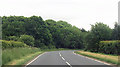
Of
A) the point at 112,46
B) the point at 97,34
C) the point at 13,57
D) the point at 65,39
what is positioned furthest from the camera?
the point at 65,39

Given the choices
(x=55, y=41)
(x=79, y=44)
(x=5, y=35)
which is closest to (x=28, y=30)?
(x=5, y=35)

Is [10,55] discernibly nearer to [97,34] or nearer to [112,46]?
[112,46]

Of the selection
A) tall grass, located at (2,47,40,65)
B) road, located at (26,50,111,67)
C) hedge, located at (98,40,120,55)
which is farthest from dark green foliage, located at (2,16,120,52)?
tall grass, located at (2,47,40,65)

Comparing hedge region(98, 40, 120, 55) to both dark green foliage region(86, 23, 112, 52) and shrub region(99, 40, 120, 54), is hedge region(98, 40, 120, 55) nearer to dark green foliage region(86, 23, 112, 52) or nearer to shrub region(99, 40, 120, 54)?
shrub region(99, 40, 120, 54)

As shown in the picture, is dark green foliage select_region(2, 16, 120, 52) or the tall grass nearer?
the tall grass

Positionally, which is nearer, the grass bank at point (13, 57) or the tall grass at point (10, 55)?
the grass bank at point (13, 57)

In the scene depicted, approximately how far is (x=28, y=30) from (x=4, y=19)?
43.3 ft

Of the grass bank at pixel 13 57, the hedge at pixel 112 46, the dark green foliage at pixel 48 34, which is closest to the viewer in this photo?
the grass bank at pixel 13 57

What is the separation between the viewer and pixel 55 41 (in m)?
97.4

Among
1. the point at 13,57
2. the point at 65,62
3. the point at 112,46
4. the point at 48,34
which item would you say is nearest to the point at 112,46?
the point at 112,46

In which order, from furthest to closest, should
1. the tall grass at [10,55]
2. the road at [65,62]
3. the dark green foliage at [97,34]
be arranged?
the dark green foliage at [97,34], the tall grass at [10,55], the road at [65,62]

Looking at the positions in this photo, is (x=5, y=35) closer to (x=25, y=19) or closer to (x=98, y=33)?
(x=25, y=19)

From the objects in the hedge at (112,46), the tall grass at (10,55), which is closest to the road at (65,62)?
the tall grass at (10,55)

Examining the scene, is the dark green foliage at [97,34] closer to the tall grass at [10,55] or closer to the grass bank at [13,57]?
the grass bank at [13,57]
